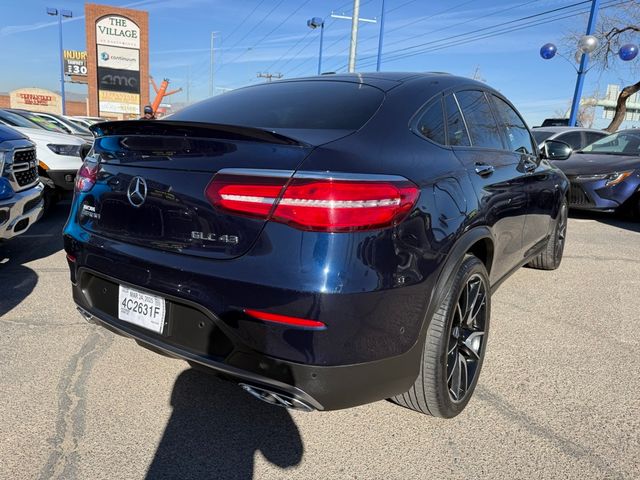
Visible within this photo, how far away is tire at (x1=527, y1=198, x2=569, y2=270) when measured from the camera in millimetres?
4770

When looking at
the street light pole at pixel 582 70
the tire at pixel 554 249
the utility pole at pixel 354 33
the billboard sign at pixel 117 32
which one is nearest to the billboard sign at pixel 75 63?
the billboard sign at pixel 117 32

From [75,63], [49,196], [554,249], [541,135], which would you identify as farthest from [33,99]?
[554,249]

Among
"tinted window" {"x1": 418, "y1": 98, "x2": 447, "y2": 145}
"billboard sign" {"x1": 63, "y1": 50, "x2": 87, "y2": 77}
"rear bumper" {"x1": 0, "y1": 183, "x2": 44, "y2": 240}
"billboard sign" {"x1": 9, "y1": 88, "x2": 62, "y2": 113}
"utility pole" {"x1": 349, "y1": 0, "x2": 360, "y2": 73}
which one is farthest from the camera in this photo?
"billboard sign" {"x1": 9, "y1": 88, "x2": 62, "y2": 113}

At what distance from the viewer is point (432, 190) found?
82.0 inches

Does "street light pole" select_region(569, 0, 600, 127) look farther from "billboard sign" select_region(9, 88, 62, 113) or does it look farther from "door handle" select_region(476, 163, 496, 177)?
"billboard sign" select_region(9, 88, 62, 113)

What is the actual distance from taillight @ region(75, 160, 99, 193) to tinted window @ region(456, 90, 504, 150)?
1936mm

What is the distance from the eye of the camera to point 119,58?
3475 centimetres

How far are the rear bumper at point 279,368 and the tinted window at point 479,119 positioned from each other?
1.43 metres

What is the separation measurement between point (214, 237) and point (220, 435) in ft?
3.18

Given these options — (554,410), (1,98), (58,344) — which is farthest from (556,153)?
(1,98)

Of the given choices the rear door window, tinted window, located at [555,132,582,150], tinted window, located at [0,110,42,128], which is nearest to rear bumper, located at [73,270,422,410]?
tinted window, located at [0,110,42,128]

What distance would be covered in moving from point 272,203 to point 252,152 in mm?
249

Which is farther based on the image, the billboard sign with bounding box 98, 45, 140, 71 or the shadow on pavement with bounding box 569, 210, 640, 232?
the billboard sign with bounding box 98, 45, 140, 71

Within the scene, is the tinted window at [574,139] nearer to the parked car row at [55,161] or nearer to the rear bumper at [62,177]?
the parked car row at [55,161]
